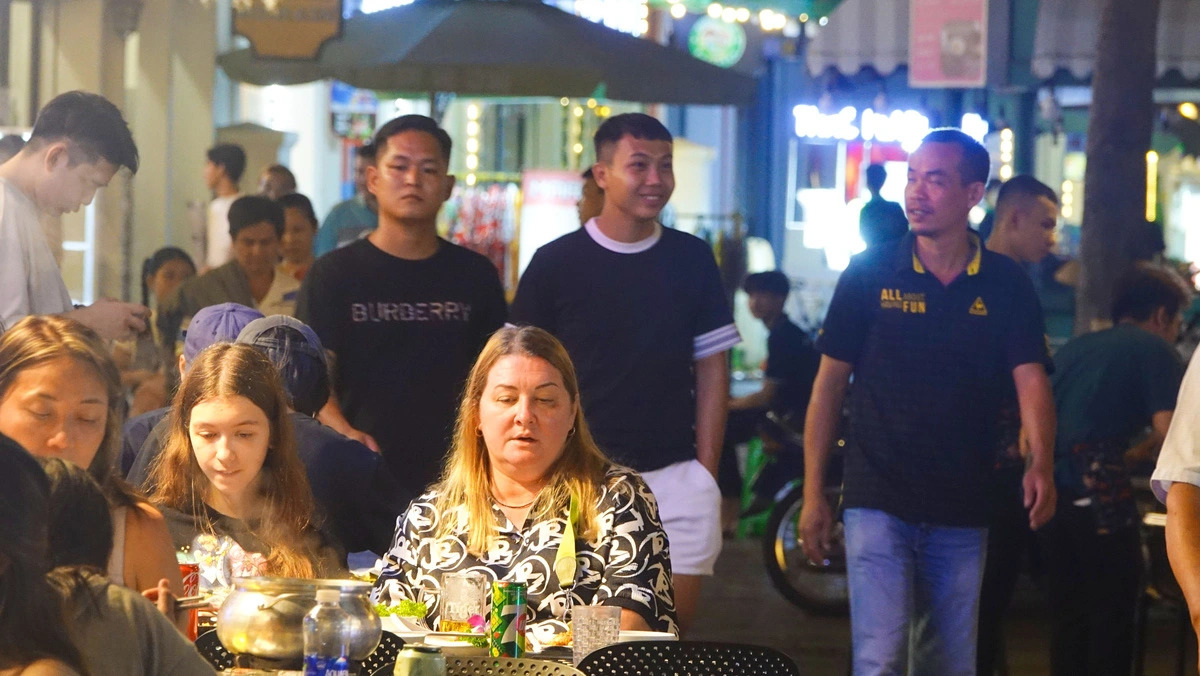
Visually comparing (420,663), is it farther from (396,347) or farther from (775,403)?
(775,403)

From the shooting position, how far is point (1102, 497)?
6652mm

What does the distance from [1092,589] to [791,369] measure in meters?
3.63

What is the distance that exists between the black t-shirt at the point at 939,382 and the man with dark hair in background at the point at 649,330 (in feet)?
1.79

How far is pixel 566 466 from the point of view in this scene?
4301 mm

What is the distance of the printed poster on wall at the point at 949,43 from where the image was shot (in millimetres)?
11125

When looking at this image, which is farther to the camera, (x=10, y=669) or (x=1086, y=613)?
(x=1086, y=613)

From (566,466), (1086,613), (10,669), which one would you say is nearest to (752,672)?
(566,466)

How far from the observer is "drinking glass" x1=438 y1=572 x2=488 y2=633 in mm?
3869

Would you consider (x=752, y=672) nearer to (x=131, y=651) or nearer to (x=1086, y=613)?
(x=131, y=651)

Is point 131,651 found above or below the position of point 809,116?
below

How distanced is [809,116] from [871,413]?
1657 centimetres

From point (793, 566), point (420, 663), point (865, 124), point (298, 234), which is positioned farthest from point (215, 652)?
point (865, 124)

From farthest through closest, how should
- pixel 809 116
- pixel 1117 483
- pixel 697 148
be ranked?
pixel 697 148
pixel 809 116
pixel 1117 483

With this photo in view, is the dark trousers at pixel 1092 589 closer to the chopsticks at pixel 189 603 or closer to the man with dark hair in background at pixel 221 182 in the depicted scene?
the chopsticks at pixel 189 603
